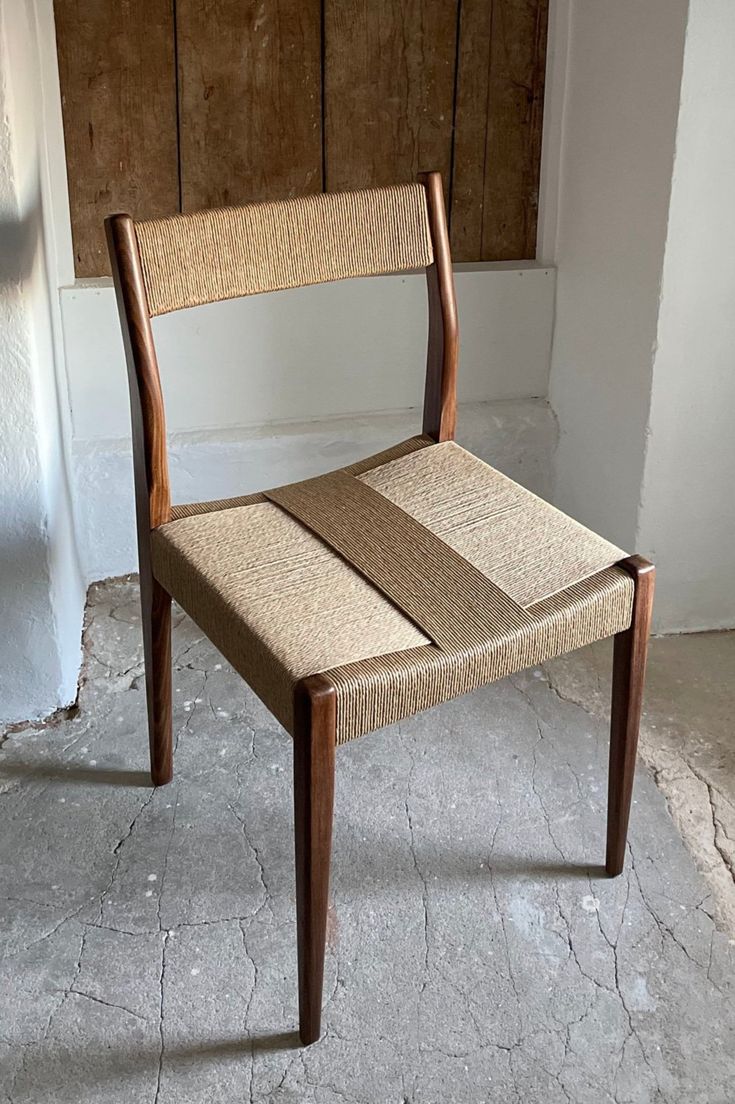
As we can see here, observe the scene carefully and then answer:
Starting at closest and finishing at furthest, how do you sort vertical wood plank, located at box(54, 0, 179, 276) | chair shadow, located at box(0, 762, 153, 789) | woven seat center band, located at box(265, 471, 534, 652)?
woven seat center band, located at box(265, 471, 534, 652)
chair shadow, located at box(0, 762, 153, 789)
vertical wood plank, located at box(54, 0, 179, 276)

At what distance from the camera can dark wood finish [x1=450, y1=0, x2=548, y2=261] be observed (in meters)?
1.92

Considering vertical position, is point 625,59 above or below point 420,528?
above

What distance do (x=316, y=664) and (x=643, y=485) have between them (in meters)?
0.89

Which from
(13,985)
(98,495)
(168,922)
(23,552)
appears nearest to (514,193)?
(98,495)

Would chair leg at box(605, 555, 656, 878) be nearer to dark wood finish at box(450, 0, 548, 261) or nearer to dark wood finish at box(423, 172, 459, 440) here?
dark wood finish at box(423, 172, 459, 440)

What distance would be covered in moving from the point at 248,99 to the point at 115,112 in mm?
207

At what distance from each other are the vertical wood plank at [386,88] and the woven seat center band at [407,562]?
2.26ft

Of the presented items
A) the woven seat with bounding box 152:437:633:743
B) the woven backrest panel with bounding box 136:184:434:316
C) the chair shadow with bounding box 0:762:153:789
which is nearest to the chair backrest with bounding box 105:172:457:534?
the woven backrest panel with bounding box 136:184:434:316

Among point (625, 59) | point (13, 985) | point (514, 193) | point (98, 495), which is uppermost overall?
point (625, 59)

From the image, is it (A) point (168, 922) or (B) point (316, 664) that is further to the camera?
(A) point (168, 922)

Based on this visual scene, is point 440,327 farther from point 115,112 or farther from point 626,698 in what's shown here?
point 115,112

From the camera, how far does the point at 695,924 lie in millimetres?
1396

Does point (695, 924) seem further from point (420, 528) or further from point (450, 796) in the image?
point (420, 528)

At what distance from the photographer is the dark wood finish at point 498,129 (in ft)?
6.29
